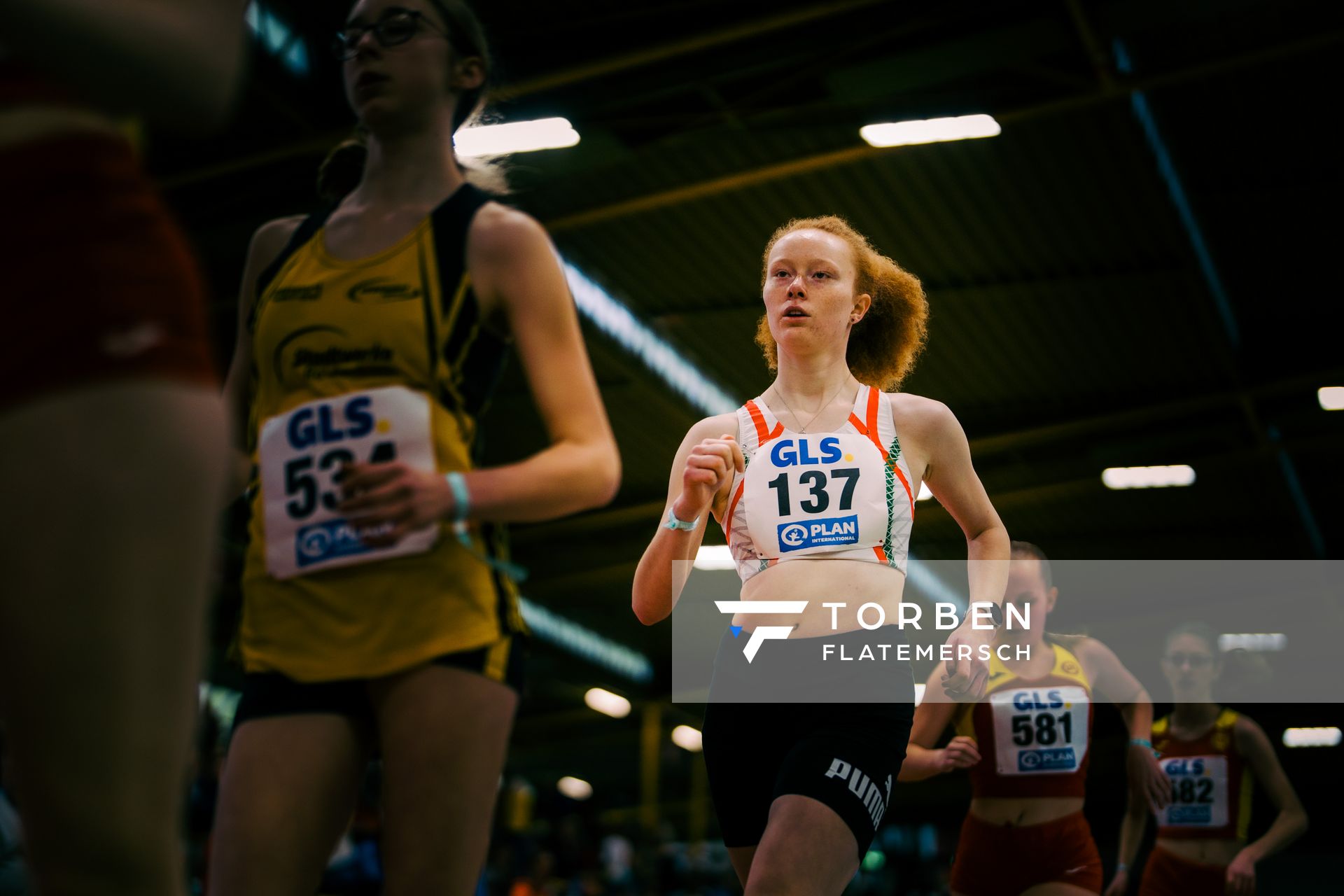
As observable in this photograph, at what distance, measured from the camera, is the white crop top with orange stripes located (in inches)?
150

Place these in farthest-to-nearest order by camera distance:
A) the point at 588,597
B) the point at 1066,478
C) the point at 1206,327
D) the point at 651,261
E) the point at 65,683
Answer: the point at 588,597 → the point at 1066,478 → the point at 1206,327 → the point at 651,261 → the point at 65,683

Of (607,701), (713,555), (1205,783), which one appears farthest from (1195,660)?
(607,701)

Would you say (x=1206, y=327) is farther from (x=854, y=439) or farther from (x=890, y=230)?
(x=854, y=439)

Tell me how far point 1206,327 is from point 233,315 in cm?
1061

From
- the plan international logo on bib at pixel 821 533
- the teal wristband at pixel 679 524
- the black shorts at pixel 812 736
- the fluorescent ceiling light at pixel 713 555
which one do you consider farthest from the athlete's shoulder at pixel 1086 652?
the fluorescent ceiling light at pixel 713 555

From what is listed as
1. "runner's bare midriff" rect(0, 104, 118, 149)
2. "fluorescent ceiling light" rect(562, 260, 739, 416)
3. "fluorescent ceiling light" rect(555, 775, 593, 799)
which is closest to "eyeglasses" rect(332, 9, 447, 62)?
"runner's bare midriff" rect(0, 104, 118, 149)

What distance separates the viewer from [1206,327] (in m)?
15.6

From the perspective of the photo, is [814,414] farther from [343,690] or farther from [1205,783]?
[1205,783]

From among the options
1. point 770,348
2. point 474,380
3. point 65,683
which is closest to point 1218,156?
point 770,348

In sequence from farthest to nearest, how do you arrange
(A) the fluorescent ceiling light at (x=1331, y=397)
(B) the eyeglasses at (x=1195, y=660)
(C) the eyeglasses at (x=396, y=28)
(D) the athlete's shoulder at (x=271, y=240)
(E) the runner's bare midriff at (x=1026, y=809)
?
(A) the fluorescent ceiling light at (x=1331, y=397) < (B) the eyeglasses at (x=1195, y=660) < (E) the runner's bare midriff at (x=1026, y=809) < (D) the athlete's shoulder at (x=271, y=240) < (C) the eyeglasses at (x=396, y=28)

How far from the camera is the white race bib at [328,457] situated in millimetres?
2176

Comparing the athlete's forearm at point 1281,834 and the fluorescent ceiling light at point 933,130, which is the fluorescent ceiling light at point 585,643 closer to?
the fluorescent ceiling light at point 933,130

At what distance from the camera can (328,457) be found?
86.6 inches

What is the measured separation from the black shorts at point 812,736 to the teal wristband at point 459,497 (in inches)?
63.9
